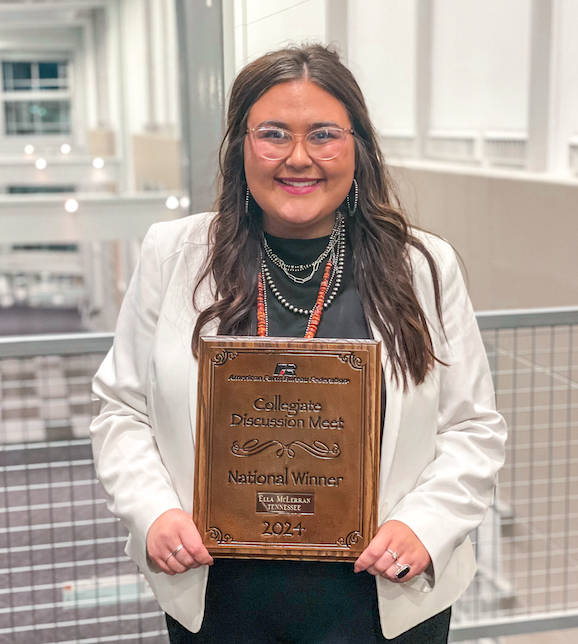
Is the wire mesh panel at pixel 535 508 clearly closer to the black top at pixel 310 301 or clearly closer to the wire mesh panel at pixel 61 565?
the wire mesh panel at pixel 61 565

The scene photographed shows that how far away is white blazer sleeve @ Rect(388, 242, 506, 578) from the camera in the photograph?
1161mm

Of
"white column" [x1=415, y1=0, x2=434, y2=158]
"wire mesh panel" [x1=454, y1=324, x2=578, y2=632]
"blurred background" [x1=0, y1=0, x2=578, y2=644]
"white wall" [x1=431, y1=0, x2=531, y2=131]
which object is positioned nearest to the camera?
"blurred background" [x1=0, y1=0, x2=578, y2=644]

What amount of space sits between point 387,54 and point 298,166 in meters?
2.06

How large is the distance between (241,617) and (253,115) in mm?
709

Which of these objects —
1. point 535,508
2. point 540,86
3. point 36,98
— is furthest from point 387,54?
point 36,98

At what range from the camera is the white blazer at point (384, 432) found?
1170 mm

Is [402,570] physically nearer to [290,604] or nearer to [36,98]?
[290,604]

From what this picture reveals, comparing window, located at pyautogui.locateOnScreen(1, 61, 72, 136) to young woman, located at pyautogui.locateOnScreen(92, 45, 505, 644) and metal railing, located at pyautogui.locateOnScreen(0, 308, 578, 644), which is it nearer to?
metal railing, located at pyautogui.locateOnScreen(0, 308, 578, 644)

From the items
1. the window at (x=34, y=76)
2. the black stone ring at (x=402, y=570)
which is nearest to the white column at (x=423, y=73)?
the black stone ring at (x=402, y=570)

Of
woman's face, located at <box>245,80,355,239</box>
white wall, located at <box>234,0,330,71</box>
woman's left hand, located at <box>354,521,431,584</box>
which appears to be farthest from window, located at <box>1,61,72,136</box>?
woman's left hand, located at <box>354,521,431,584</box>

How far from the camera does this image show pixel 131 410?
1.25 metres

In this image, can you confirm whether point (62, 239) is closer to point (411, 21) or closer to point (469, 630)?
point (411, 21)

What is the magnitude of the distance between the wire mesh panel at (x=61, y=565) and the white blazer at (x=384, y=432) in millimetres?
585

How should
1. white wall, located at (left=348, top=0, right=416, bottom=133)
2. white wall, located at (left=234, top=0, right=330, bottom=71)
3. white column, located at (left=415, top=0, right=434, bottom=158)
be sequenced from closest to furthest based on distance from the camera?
white wall, located at (left=234, top=0, right=330, bottom=71) → white wall, located at (left=348, top=0, right=416, bottom=133) → white column, located at (left=415, top=0, right=434, bottom=158)
